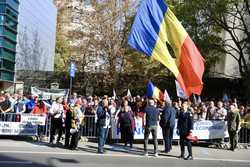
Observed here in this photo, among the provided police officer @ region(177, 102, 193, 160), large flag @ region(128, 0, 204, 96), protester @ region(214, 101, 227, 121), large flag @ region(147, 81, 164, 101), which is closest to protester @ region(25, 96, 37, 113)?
large flag @ region(147, 81, 164, 101)

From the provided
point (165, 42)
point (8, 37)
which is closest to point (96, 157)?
point (165, 42)

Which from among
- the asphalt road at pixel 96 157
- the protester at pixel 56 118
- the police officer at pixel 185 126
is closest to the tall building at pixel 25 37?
the protester at pixel 56 118

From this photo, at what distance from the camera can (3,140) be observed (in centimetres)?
1956

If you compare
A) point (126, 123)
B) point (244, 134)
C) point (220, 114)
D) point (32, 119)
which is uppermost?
point (220, 114)

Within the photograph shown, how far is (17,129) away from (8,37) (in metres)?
17.8

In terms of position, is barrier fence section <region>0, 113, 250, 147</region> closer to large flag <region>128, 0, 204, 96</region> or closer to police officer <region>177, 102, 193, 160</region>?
police officer <region>177, 102, 193, 160</region>

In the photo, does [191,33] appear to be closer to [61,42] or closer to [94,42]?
[94,42]

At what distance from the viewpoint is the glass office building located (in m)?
34.8

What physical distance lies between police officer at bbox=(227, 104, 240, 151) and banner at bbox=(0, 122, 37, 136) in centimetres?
691

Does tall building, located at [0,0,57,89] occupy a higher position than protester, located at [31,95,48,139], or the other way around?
tall building, located at [0,0,57,89]

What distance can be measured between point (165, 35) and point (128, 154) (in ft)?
13.6

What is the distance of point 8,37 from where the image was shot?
120 feet

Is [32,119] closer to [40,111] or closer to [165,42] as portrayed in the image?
[40,111]

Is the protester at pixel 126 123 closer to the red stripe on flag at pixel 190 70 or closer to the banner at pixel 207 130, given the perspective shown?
the banner at pixel 207 130
